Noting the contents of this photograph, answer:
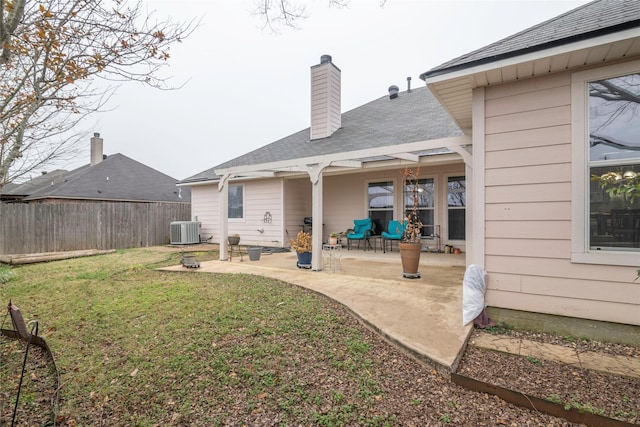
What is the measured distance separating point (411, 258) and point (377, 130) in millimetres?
4638

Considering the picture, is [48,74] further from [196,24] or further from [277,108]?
[277,108]

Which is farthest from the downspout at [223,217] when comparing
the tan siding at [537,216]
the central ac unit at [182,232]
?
the tan siding at [537,216]

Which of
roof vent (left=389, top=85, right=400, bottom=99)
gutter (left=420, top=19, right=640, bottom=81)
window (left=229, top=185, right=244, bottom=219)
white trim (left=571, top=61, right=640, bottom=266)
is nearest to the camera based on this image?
gutter (left=420, top=19, right=640, bottom=81)

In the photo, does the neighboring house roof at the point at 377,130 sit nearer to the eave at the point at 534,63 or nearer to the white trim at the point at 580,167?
the eave at the point at 534,63

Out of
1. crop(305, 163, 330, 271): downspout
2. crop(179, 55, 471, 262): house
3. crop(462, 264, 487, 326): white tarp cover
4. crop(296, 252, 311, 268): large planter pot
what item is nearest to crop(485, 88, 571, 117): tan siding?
crop(462, 264, 487, 326): white tarp cover

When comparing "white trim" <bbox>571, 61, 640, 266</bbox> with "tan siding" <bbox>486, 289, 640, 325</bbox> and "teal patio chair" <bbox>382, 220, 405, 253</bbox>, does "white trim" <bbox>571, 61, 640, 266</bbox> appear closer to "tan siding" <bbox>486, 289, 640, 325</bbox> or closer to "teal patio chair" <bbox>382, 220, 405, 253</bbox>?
"tan siding" <bbox>486, 289, 640, 325</bbox>

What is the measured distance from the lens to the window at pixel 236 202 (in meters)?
10.3

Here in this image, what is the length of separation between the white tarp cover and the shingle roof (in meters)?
1.99

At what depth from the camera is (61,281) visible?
219 inches

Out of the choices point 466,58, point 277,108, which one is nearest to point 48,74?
point 466,58

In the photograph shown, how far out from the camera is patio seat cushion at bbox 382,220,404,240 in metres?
7.58

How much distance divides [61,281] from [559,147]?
7.51 metres

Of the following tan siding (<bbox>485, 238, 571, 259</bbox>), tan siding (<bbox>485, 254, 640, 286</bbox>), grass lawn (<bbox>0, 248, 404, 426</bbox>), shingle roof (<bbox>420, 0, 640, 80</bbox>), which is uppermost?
shingle roof (<bbox>420, 0, 640, 80</bbox>)

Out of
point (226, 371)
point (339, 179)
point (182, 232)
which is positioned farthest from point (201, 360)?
point (182, 232)
